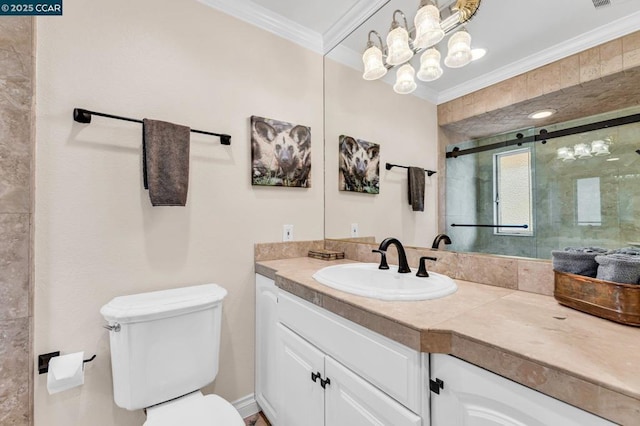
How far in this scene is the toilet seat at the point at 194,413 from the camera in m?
1.06

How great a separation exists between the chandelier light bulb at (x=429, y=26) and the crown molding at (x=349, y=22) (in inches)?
13.6

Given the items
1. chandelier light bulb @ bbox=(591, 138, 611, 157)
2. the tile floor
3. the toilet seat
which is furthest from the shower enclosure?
the tile floor

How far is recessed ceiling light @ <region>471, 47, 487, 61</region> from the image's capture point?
1.21m

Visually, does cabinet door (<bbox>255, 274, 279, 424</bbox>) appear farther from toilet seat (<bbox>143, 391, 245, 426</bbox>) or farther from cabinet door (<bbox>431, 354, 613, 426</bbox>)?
cabinet door (<bbox>431, 354, 613, 426</bbox>)

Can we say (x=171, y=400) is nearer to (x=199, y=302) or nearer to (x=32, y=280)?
(x=199, y=302)

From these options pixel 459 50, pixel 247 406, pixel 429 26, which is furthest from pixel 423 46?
pixel 247 406

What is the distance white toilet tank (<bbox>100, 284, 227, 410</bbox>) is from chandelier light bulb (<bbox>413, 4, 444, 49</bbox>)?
63.9 inches

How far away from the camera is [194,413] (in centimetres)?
111

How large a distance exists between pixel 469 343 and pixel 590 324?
0.37 meters

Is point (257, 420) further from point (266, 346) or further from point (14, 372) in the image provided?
point (14, 372)

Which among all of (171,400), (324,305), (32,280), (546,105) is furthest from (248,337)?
(546,105)

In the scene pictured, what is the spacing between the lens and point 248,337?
167 centimetres

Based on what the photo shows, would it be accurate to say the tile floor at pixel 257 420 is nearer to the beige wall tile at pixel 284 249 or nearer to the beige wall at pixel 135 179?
the beige wall at pixel 135 179

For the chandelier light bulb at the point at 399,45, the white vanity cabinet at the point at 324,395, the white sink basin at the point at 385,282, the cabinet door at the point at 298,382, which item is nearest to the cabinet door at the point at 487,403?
the white vanity cabinet at the point at 324,395
